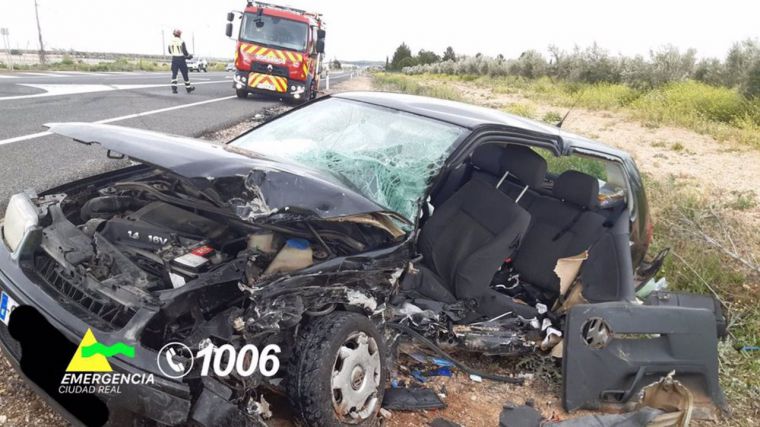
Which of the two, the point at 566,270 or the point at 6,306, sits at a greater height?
the point at 6,306

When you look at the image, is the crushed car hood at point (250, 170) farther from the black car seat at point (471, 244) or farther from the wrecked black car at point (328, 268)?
the black car seat at point (471, 244)

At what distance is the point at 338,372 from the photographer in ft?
7.09

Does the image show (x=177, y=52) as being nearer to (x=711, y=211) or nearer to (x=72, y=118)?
(x=72, y=118)

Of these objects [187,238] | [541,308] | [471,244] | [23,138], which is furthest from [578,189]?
[23,138]

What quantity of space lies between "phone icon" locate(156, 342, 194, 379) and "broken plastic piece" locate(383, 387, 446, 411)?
1.06 m

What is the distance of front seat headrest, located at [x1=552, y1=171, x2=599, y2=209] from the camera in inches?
142

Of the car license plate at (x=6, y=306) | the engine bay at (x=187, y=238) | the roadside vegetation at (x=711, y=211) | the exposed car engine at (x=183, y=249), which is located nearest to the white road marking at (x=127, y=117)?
the engine bay at (x=187, y=238)

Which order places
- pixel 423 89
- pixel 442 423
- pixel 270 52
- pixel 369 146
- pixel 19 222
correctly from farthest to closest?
pixel 423 89 < pixel 270 52 < pixel 369 146 < pixel 442 423 < pixel 19 222

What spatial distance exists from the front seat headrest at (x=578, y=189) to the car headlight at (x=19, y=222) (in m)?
3.10

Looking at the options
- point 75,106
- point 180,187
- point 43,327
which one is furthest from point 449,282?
point 75,106

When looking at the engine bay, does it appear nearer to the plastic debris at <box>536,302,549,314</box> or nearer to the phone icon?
the phone icon

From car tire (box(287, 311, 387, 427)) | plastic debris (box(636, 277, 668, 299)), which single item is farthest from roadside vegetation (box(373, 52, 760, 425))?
car tire (box(287, 311, 387, 427))

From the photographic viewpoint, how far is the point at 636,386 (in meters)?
2.76

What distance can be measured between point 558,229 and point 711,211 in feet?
9.71
